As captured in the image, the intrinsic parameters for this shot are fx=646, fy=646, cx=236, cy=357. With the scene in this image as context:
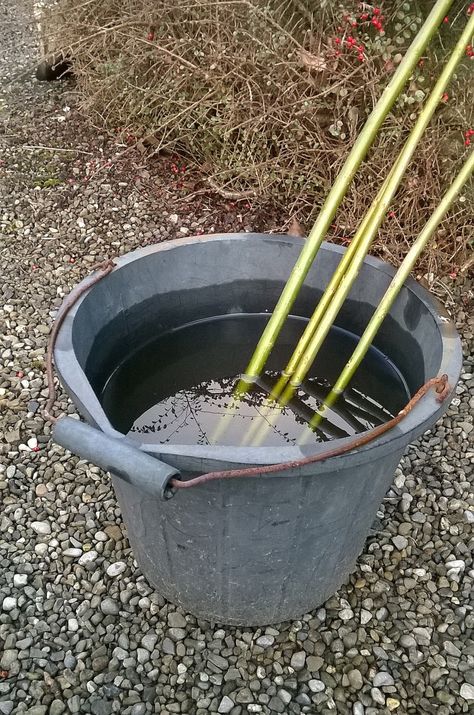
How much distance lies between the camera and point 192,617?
176 centimetres

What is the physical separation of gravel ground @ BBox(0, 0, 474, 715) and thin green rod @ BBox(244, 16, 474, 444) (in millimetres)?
559

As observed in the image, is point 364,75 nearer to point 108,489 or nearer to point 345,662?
point 108,489

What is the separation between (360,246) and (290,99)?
1.46m

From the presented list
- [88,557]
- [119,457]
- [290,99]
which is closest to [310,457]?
[119,457]

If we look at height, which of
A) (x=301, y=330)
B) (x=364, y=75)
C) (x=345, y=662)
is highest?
(x=364, y=75)

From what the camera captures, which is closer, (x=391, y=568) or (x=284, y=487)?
(x=284, y=487)

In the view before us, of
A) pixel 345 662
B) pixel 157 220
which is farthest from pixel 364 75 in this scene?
pixel 345 662

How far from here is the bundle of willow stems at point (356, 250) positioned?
1615mm

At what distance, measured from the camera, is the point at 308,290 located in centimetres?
196

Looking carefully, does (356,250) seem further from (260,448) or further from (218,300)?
(260,448)

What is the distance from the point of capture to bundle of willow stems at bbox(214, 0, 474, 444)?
162cm

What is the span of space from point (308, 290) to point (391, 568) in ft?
2.82

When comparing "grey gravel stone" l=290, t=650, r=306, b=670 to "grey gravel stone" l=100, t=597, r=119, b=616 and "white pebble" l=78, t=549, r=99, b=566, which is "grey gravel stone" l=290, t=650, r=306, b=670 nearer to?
"grey gravel stone" l=100, t=597, r=119, b=616

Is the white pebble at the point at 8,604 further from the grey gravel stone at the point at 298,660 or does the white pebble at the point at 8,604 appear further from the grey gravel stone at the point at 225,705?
the grey gravel stone at the point at 298,660
